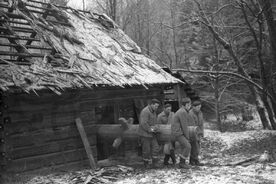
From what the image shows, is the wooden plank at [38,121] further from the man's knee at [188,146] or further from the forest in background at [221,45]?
the forest in background at [221,45]

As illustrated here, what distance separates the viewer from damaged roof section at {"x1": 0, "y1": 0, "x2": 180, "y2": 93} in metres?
9.89

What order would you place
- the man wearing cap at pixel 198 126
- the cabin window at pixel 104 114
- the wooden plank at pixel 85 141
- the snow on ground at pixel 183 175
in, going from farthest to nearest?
the cabin window at pixel 104 114 → the wooden plank at pixel 85 141 → the man wearing cap at pixel 198 126 → the snow on ground at pixel 183 175

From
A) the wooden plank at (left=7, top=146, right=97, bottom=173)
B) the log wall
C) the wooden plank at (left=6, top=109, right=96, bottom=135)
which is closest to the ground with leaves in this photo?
the wooden plank at (left=7, top=146, right=97, bottom=173)

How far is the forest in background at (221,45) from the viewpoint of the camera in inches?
515

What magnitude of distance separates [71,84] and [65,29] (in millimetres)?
4162

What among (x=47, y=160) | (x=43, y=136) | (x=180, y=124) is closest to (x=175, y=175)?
(x=180, y=124)

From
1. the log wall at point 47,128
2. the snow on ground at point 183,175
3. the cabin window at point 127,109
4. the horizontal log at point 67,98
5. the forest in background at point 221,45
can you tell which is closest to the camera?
the snow on ground at point 183,175

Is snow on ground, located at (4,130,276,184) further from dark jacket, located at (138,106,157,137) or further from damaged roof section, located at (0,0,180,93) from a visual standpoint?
damaged roof section, located at (0,0,180,93)

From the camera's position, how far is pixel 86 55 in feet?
40.7

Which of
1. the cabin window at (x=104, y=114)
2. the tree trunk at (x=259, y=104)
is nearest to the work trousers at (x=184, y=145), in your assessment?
the cabin window at (x=104, y=114)

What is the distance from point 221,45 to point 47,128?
1353 cm

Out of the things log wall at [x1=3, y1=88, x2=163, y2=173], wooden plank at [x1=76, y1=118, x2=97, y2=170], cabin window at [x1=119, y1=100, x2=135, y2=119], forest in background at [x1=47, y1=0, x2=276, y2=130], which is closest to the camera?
log wall at [x1=3, y1=88, x2=163, y2=173]

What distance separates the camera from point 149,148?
1035 centimetres

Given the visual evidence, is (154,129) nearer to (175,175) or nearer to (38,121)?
(175,175)
